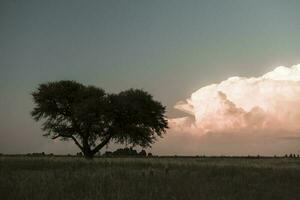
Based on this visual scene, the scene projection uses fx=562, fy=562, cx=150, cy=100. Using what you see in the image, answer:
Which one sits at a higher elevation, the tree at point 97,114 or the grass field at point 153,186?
the tree at point 97,114

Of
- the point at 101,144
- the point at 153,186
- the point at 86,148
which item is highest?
the point at 101,144

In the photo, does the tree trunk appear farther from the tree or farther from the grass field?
the grass field

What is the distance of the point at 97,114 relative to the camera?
67.8m

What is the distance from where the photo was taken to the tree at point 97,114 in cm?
6781

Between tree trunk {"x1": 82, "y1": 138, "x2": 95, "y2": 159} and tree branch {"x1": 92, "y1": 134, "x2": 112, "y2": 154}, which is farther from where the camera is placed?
tree branch {"x1": 92, "y1": 134, "x2": 112, "y2": 154}

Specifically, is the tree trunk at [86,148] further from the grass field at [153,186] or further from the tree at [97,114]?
the grass field at [153,186]

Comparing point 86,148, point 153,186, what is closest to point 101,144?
point 86,148

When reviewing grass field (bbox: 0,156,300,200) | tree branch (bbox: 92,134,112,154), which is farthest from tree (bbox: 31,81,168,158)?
grass field (bbox: 0,156,300,200)

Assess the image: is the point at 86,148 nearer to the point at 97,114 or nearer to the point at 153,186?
the point at 97,114

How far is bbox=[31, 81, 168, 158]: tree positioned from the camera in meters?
67.8

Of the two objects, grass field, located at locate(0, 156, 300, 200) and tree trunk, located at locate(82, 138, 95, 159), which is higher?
tree trunk, located at locate(82, 138, 95, 159)

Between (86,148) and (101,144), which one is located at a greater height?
(101,144)

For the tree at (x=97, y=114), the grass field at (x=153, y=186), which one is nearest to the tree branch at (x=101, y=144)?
the tree at (x=97, y=114)

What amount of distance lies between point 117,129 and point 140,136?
129 inches
